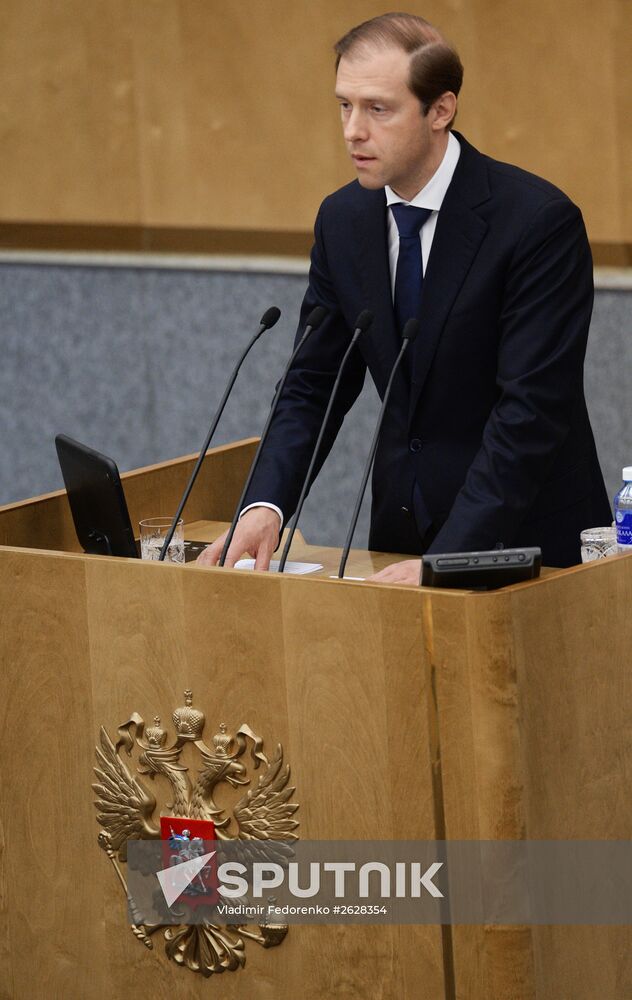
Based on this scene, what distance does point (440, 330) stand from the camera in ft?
7.86

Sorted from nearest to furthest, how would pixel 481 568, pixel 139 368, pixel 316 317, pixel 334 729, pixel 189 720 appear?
1. pixel 481 568
2. pixel 334 729
3. pixel 189 720
4. pixel 316 317
5. pixel 139 368

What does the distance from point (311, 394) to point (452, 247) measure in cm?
38

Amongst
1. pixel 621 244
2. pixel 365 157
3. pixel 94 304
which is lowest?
pixel 365 157

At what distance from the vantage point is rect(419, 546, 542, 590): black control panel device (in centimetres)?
182

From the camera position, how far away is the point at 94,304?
202 inches

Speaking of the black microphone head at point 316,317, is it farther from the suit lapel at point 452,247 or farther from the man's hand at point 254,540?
the man's hand at point 254,540

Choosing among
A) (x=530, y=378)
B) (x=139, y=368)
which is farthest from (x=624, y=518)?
(x=139, y=368)

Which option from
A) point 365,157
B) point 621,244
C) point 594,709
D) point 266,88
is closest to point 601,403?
point 621,244

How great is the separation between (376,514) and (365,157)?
624mm

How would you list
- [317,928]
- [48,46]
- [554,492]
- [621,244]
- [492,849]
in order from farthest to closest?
1. [48,46]
2. [621,244]
3. [554,492]
4. [317,928]
5. [492,849]

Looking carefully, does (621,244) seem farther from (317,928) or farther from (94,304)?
(317,928)

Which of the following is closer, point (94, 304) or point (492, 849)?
point (492, 849)

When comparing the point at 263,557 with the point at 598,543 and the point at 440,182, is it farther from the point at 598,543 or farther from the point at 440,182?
the point at 440,182

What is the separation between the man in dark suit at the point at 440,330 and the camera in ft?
7.40
